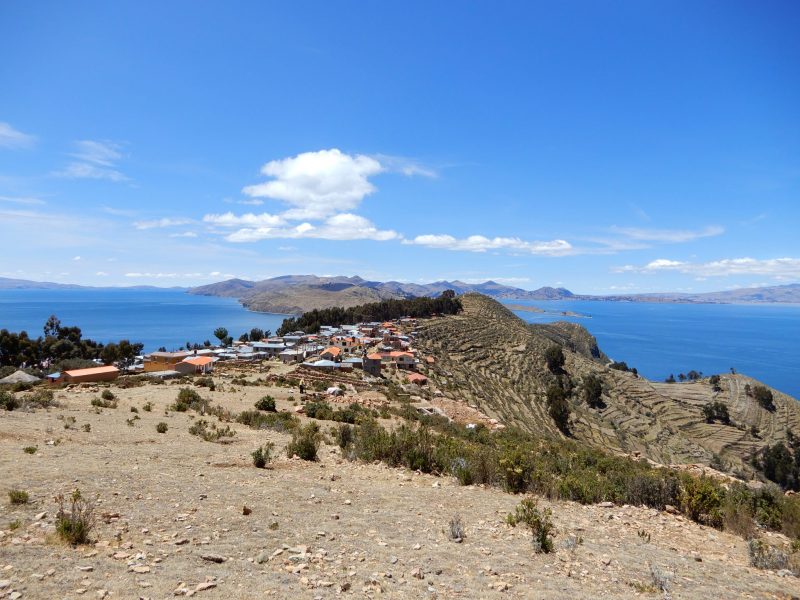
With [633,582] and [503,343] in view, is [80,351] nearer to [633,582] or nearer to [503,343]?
[503,343]

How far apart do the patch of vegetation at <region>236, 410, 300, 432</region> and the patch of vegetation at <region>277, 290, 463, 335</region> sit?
78356mm

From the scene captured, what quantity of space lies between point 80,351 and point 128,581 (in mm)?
76325

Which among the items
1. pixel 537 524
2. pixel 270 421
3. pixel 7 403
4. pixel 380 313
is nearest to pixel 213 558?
pixel 537 524

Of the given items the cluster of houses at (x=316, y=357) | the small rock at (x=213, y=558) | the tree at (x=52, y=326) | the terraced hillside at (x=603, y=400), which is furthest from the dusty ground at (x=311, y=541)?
the tree at (x=52, y=326)

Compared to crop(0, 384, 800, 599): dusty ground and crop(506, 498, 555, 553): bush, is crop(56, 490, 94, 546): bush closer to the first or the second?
crop(0, 384, 800, 599): dusty ground

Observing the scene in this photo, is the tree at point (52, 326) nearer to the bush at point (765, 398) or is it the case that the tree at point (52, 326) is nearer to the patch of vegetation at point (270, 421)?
the patch of vegetation at point (270, 421)

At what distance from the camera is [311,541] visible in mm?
6688

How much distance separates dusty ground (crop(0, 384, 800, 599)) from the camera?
5410mm

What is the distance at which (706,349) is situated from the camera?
179m

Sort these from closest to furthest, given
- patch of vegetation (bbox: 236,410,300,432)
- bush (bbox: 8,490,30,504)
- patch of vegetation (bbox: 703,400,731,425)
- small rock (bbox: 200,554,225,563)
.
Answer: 1. small rock (bbox: 200,554,225,563)
2. bush (bbox: 8,490,30,504)
3. patch of vegetation (bbox: 236,410,300,432)
4. patch of vegetation (bbox: 703,400,731,425)

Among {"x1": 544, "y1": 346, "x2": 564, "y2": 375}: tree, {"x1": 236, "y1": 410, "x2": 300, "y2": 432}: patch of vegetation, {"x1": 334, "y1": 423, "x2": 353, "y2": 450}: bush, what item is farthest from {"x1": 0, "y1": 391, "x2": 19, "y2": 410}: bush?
{"x1": 544, "y1": 346, "x2": 564, "y2": 375}: tree

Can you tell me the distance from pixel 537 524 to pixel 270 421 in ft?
42.5

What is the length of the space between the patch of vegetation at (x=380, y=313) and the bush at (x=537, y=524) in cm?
8929

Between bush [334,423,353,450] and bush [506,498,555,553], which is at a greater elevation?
bush [506,498,555,553]
